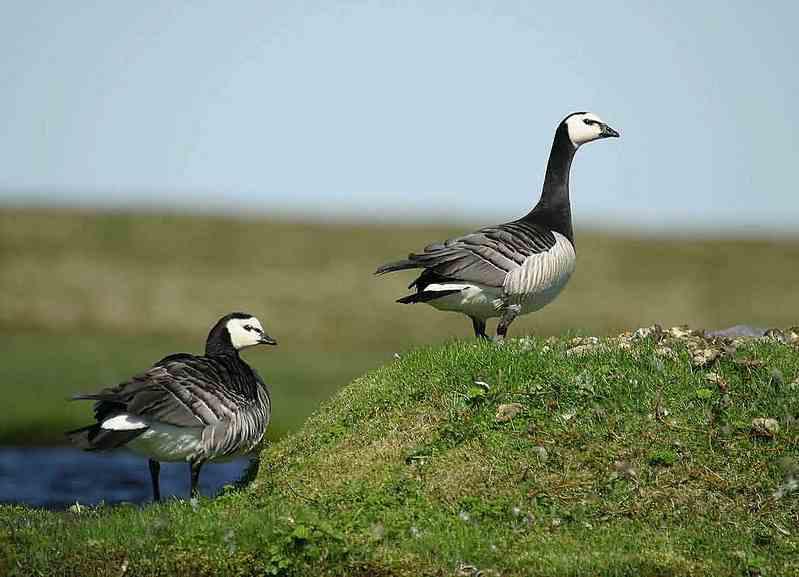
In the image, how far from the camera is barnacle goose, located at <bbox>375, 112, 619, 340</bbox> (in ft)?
52.2

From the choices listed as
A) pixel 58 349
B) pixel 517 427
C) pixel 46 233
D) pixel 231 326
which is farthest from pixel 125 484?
pixel 46 233

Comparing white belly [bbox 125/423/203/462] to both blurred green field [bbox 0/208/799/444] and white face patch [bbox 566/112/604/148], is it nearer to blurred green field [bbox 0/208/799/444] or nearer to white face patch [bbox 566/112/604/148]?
white face patch [bbox 566/112/604/148]

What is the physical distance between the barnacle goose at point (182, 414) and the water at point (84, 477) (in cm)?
543

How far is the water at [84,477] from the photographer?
21.3 meters

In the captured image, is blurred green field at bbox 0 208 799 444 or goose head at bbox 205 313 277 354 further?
blurred green field at bbox 0 208 799 444

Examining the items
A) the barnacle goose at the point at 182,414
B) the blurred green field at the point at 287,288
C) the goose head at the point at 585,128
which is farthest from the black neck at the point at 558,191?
the blurred green field at the point at 287,288

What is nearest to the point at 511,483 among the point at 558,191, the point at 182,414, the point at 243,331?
the point at 182,414

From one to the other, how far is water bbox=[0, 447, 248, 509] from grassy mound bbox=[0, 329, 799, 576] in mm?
6544

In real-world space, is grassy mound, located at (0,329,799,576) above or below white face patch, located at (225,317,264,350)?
below

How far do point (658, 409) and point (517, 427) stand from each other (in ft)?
5.52

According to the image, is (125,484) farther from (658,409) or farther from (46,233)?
(46,233)

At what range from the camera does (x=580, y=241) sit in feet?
168

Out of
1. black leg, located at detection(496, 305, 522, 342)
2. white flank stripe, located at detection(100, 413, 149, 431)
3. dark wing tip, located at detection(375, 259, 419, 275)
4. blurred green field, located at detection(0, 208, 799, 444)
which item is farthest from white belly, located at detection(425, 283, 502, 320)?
blurred green field, located at detection(0, 208, 799, 444)

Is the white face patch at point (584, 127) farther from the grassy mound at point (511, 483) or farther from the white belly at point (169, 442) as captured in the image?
the white belly at point (169, 442)
